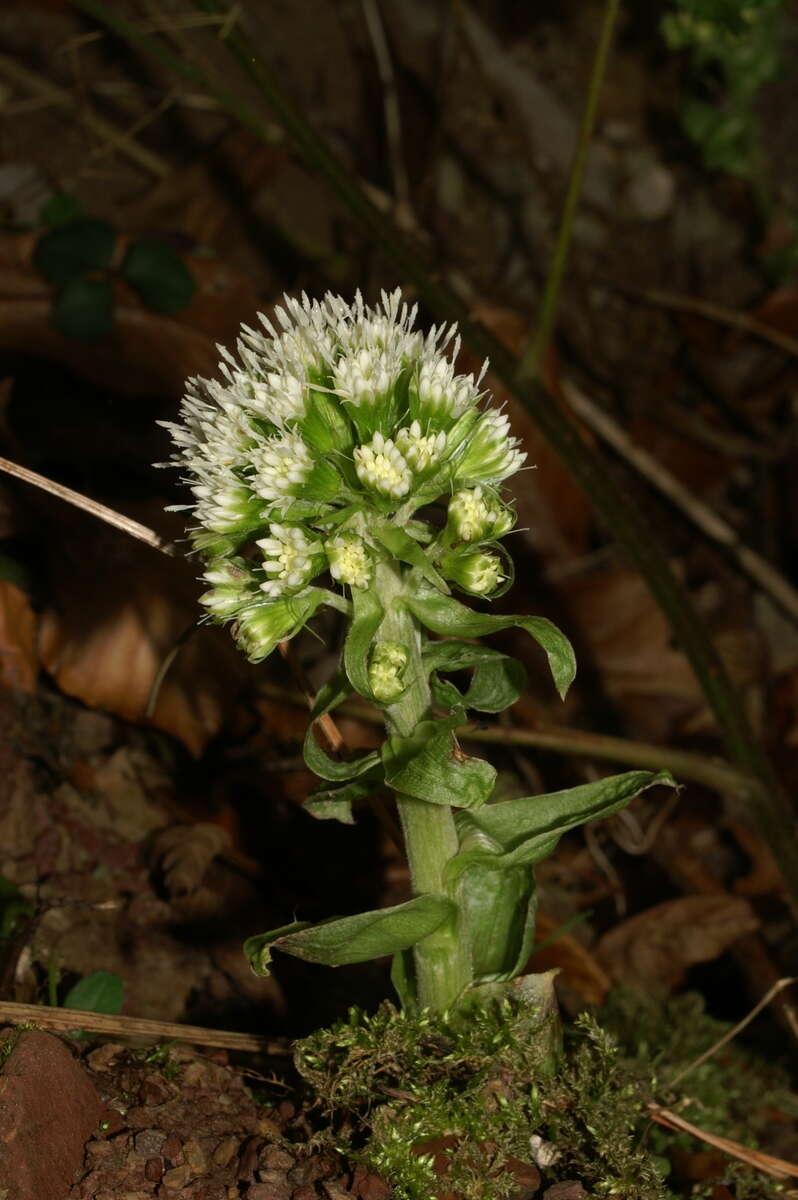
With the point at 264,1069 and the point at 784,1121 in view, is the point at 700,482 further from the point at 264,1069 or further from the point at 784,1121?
the point at 264,1069

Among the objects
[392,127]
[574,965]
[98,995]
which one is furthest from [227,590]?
[392,127]

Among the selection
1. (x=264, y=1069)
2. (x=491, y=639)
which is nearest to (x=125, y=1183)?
(x=264, y=1069)

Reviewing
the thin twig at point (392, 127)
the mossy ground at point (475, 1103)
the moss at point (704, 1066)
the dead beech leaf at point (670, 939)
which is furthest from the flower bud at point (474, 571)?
the thin twig at point (392, 127)

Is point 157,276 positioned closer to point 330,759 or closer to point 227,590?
point 227,590

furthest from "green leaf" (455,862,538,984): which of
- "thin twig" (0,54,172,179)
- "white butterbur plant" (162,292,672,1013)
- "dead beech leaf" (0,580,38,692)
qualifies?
"thin twig" (0,54,172,179)

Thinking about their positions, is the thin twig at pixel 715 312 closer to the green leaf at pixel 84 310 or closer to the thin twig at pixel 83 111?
the thin twig at pixel 83 111

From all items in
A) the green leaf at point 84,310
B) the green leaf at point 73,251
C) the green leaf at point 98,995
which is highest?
the green leaf at point 73,251
